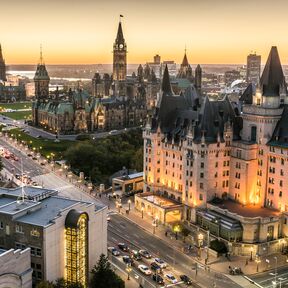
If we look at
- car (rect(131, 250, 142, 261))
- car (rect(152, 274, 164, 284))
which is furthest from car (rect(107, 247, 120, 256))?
car (rect(152, 274, 164, 284))

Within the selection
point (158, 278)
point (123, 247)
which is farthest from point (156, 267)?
point (123, 247)

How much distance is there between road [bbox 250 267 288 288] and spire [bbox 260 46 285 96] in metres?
33.9

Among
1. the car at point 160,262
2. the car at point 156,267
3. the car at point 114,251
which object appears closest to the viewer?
the car at point 156,267

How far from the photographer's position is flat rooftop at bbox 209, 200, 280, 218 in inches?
3762

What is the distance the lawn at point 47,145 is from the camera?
171 m

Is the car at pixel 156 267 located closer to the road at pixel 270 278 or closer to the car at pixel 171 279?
the car at pixel 171 279

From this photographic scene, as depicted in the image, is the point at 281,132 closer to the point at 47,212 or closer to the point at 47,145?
the point at 47,212

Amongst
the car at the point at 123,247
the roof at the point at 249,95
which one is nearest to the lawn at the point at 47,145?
the roof at the point at 249,95

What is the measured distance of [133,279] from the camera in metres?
79.9

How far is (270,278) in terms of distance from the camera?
3214 inches

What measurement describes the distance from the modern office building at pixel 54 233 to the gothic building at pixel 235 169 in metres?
28.8

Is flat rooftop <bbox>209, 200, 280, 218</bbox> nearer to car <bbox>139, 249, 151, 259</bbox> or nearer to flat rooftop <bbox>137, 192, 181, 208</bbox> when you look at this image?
flat rooftop <bbox>137, 192, 181, 208</bbox>

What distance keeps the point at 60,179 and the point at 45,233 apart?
70.7m

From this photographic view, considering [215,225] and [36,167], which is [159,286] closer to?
[215,225]
